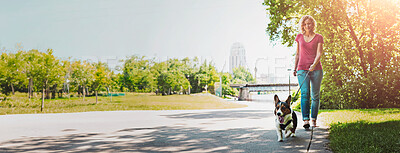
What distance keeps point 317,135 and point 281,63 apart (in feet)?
125

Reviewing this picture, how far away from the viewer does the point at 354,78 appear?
11.5 metres

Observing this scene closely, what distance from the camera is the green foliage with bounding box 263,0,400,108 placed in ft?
36.1

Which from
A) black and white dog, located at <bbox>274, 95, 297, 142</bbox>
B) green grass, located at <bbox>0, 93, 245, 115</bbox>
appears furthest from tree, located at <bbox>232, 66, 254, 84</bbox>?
black and white dog, located at <bbox>274, 95, 297, 142</bbox>

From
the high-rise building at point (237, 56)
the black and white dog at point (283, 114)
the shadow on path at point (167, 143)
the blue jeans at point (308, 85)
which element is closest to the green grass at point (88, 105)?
the shadow on path at point (167, 143)

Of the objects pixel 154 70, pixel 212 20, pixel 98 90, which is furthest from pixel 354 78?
pixel 212 20

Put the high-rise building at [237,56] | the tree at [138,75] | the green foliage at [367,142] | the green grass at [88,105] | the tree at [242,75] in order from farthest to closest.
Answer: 1. the high-rise building at [237,56]
2. the tree at [242,75]
3. the tree at [138,75]
4. the green grass at [88,105]
5. the green foliage at [367,142]

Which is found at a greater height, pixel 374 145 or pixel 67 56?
pixel 67 56

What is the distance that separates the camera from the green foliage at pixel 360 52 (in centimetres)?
1100

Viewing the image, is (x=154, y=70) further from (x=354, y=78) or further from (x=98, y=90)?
(x=354, y=78)

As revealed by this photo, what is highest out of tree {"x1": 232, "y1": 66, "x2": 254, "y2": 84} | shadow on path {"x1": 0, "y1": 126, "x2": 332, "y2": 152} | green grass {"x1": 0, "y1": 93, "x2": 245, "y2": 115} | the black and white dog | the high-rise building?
the high-rise building

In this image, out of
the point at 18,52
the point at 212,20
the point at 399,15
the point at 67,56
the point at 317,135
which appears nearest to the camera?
the point at 317,135

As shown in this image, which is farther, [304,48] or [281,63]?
[281,63]

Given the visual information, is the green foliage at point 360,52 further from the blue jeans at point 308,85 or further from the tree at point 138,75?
the tree at point 138,75

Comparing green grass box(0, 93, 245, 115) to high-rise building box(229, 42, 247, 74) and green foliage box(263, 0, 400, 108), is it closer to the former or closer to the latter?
green foliage box(263, 0, 400, 108)
